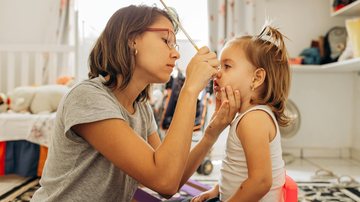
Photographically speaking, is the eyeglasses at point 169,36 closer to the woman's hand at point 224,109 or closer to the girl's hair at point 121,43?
the girl's hair at point 121,43

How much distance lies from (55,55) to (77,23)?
0.68 m

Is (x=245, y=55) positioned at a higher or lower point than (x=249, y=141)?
higher

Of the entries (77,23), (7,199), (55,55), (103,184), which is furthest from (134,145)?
(55,55)

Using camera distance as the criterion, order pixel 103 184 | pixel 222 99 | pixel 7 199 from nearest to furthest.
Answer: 1. pixel 103 184
2. pixel 222 99
3. pixel 7 199

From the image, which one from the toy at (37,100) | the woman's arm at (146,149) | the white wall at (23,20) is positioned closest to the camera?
the woman's arm at (146,149)

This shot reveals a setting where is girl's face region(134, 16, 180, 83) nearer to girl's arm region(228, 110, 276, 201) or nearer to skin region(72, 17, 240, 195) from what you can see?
skin region(72, 17, 240, 195)

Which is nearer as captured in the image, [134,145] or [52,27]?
[134,145]

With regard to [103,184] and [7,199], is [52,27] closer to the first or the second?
[7,199]

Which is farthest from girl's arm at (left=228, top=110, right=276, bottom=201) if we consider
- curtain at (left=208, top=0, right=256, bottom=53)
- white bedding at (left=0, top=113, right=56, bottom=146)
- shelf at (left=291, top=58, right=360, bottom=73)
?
curtain at (left=208, top=0, right=256, bottom=53)

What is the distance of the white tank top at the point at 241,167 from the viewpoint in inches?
40.4

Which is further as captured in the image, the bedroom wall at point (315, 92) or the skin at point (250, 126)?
the bedroom wall at point (315, 92)

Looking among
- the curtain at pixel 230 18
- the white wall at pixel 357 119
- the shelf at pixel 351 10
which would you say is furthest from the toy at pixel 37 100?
the white wall at pixel 357 119

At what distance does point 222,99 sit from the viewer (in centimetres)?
108

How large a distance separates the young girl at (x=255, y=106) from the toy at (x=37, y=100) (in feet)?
5.68
